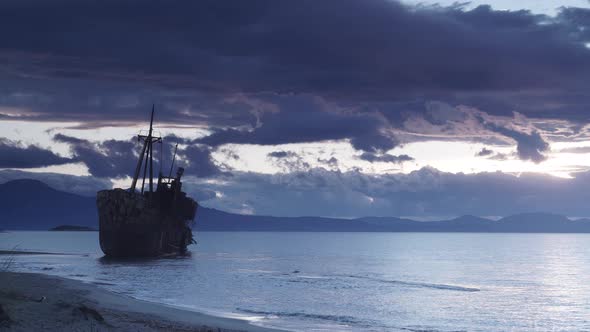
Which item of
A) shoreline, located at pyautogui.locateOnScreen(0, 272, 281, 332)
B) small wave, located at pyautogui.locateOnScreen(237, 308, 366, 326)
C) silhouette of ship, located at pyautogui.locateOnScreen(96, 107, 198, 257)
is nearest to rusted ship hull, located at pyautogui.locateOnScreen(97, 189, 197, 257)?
silhouette of ship, located at pyautogui.locateOnScreen(96, 107, 198, 257)

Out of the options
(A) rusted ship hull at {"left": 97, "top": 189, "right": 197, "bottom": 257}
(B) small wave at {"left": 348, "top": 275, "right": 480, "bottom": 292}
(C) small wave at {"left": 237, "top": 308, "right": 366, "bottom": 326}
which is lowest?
(C) small wave at {"left": 237, "top": 308, "right": 366, "bottom": 326}

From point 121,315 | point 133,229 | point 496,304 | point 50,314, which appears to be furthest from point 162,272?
point 50,314

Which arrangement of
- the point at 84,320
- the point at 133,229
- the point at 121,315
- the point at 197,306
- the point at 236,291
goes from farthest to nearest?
the point at 133,229 < the point at 236,291 < the point at 197,306 < the point at 121,315 < the point at 84,320

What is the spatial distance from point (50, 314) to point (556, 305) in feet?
132

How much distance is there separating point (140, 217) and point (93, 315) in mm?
65210

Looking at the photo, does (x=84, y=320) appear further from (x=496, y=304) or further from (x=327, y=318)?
(x=496, y=304)

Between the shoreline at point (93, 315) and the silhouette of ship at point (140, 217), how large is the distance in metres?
42.3

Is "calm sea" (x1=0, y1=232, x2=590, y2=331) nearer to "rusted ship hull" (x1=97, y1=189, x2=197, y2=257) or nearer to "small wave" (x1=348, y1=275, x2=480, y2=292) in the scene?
"small wave" (x1=348, y1=275, x2=480, y2=292)

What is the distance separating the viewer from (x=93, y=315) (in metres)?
24.7

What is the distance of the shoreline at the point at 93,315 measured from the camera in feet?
73.8

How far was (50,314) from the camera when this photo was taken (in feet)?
78.4

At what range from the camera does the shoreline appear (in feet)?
73.8

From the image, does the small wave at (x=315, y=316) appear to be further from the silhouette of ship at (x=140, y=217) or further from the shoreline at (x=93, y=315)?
the silhouette of ship at (x=140, y=217)

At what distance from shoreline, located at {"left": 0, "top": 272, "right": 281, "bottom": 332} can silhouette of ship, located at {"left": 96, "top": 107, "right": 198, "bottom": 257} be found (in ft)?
139
